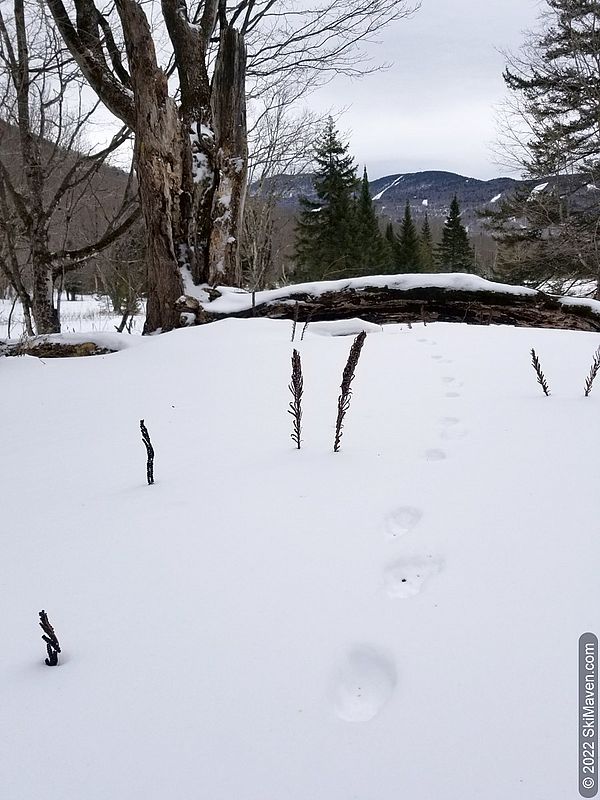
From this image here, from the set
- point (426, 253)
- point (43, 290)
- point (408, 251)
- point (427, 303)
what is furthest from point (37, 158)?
point (426, 253)

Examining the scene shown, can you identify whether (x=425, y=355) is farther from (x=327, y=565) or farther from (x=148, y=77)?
(x=148, y=77)

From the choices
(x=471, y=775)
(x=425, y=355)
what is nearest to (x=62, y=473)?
(x=471, y=775)

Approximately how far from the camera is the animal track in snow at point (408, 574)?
1.05 m

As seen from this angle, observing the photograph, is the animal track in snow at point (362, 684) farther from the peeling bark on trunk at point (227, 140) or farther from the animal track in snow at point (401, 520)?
the peeling bark on trunk at point (227, 140)

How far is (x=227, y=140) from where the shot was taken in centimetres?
530

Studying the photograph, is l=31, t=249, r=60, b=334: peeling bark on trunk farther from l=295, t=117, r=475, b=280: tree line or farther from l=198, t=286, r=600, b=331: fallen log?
l=295, t=117, r=475, b=280: tree line

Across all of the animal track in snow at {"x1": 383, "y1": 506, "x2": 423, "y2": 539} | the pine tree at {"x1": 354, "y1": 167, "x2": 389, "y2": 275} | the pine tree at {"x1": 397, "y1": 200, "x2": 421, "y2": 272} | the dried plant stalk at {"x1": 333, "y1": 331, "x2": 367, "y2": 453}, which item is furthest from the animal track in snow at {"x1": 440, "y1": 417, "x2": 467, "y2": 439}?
the pine tree at {"x1": 397, "y1": 200, "x2": 421, "y2": 272}

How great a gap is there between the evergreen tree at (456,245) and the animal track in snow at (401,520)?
39.5 metres

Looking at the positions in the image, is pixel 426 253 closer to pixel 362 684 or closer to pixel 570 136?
pixel 570 136

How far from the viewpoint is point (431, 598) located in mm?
1009

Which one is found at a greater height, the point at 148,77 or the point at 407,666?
the point at 148,77

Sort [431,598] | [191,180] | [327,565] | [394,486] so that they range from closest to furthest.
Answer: [431,598] < [327,565] < [394,486] < [191,180]

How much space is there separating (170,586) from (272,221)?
15.2 meters

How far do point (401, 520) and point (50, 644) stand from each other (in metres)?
0.89
